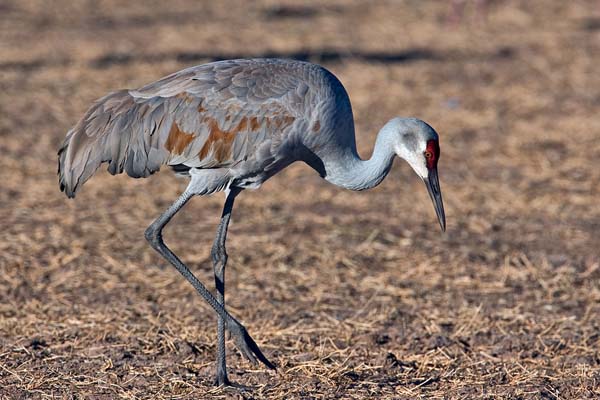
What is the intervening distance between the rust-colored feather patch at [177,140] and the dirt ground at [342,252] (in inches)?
38.4

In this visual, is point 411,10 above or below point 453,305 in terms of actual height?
below

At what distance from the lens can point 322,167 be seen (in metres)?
5.31

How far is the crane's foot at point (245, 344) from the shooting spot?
507 cm

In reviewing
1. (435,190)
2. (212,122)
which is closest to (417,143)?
(435,190)

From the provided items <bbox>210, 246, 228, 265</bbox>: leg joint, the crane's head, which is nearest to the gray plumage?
the crane's head

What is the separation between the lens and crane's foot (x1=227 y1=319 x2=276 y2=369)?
5074 mm

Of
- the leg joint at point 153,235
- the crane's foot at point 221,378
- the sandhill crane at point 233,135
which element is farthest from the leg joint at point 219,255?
the crane's foot at point 221,378

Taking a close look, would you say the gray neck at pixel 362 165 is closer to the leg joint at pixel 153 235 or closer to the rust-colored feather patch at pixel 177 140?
the rust-colored feather patch at pixel 177 140

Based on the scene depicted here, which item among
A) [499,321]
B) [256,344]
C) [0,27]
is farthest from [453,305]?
[0,27]

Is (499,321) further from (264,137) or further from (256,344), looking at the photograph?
(264,137)

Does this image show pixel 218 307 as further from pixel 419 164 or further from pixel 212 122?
pixel 419 164

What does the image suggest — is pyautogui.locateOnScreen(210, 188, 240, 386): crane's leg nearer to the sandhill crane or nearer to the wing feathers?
the sandhill crane

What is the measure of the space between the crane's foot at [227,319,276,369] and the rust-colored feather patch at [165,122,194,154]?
2.72ft

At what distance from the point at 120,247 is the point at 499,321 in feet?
8.20
